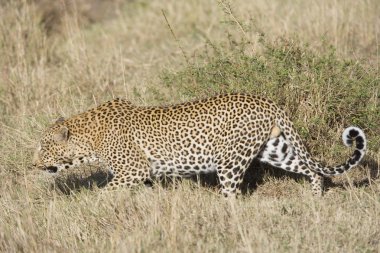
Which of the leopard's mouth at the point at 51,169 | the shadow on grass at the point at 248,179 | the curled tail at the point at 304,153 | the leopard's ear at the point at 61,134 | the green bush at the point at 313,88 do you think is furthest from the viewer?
the green bush at the point at 313,88

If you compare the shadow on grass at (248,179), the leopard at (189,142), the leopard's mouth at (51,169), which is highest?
the leopard at (189,142)

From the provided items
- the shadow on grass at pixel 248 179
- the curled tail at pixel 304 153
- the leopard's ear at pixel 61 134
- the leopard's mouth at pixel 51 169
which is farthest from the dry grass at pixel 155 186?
the leopard's ear at pixel 61 134

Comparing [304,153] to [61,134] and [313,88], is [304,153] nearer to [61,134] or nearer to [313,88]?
[313,88]

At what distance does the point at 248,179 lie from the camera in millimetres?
9062

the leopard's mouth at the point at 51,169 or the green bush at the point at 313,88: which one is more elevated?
the green bush at the point at 313,88

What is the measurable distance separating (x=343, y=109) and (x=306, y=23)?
12.3 feet

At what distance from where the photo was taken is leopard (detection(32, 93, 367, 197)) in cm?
798

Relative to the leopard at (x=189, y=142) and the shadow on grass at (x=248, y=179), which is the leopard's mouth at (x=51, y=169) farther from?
the shadow on grass at (x=248, y=179)

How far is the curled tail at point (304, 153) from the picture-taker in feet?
25.8

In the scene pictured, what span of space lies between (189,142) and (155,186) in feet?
2.09

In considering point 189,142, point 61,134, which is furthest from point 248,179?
point 61,134

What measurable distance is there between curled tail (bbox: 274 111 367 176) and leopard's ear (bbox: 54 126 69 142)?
6.97 ft

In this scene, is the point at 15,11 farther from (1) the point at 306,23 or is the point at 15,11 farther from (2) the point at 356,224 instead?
(2) the point at 356,224

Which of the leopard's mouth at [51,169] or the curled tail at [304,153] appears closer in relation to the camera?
the curled tail at [304,153]
